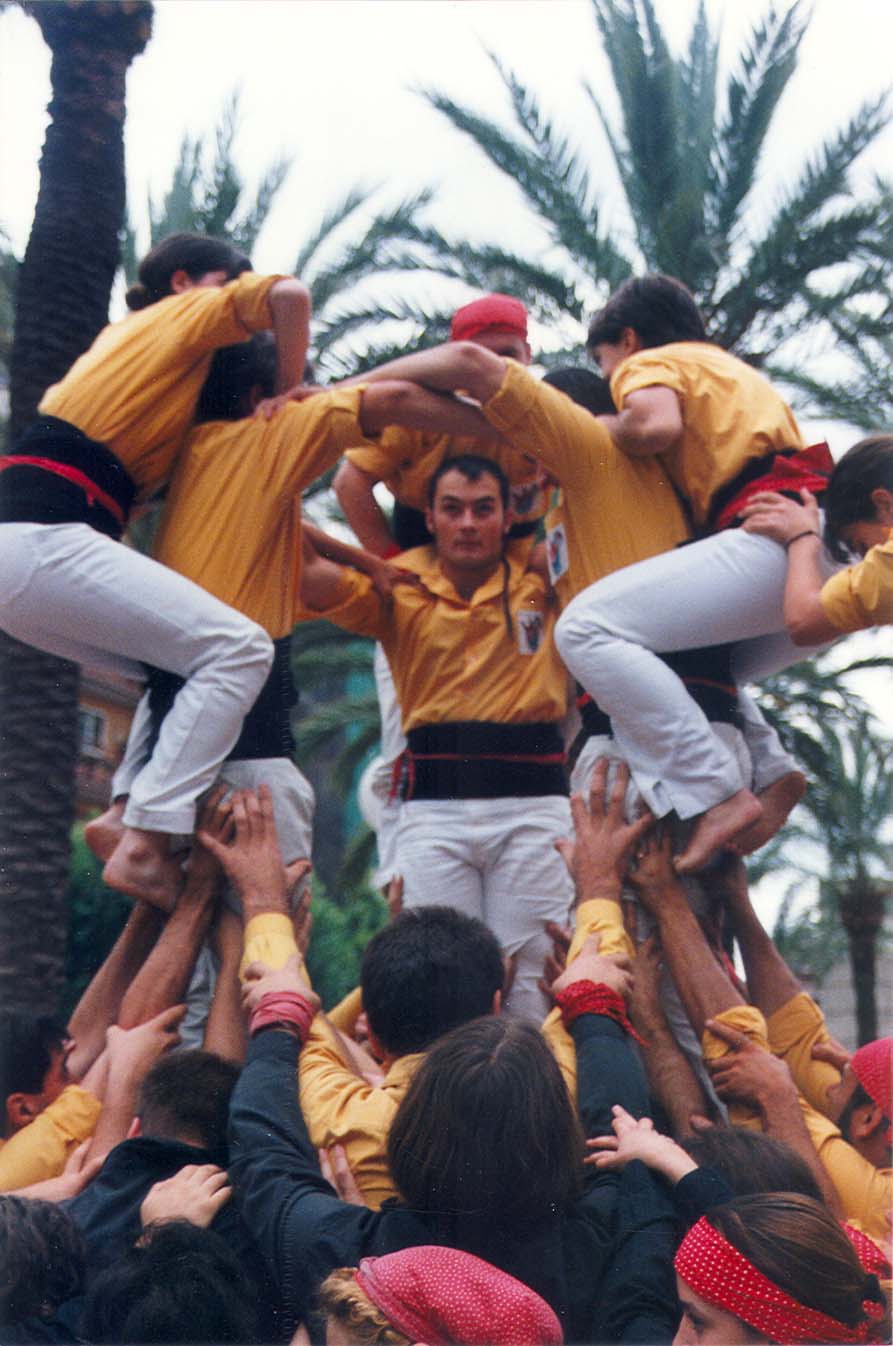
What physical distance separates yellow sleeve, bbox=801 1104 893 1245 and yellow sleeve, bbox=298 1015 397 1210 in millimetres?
916

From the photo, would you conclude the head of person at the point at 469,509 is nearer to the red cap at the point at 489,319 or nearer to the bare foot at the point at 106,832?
the red cap at the point at 489,319

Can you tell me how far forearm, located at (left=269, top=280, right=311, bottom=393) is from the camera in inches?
153

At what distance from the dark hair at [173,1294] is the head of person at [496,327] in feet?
9.31

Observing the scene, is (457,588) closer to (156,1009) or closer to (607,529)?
(607,529)

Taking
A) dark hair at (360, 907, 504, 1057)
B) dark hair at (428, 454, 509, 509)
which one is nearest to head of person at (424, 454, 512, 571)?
dark hair at (428, 454, 509, 509)

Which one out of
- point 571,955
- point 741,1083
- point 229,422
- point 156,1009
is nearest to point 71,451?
point 229,422

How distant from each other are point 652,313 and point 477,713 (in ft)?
3.89

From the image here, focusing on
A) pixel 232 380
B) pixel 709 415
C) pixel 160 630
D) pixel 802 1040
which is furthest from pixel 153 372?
pixel 802 1040

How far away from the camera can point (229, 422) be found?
414 centimetres

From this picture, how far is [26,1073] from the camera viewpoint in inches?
139

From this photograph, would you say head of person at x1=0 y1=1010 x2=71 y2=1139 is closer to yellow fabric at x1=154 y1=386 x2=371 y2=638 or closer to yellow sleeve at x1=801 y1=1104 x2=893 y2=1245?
yellow fabric at x1=154 y1=386 x2=371 y2=638

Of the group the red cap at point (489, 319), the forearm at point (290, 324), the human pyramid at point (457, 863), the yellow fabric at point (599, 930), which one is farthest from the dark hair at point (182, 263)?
the yellow fabric at point (599, 930)

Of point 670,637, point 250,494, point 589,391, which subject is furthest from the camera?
point 589,391

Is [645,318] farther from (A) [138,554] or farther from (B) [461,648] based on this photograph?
(A) [138,554]
